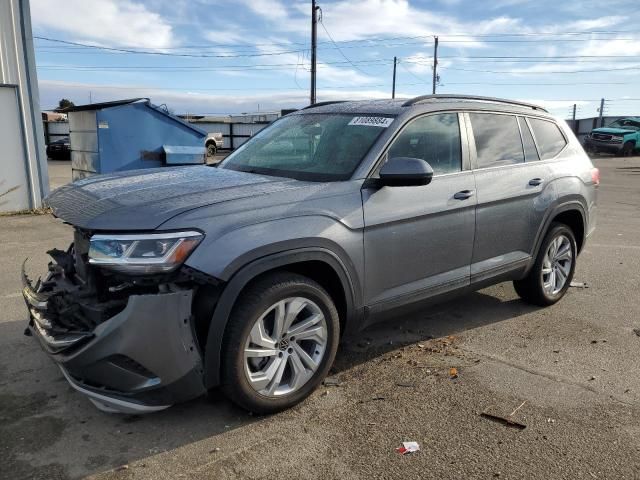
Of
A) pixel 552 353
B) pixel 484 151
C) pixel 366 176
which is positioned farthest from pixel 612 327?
pixel 366 176

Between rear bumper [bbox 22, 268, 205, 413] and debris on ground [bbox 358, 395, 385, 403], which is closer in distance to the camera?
rear bumper [bbox 22, 268, 205, 413]

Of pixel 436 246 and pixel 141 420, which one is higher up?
pixel 436 246

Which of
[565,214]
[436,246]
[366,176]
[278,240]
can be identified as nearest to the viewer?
[278,240]

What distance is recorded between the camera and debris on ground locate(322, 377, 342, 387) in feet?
Result: 11.5

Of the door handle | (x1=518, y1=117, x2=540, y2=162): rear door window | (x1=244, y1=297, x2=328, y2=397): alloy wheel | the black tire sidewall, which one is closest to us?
(x1=244, y1=297, x2=328, y2=397): alloy wheel

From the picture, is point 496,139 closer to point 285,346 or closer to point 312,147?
point 312,147

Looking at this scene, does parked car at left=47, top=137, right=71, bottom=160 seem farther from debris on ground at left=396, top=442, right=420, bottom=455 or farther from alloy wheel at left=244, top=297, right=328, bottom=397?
debris on ground at left=396, top=442, right=420, bottom=455

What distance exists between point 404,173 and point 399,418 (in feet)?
4.67

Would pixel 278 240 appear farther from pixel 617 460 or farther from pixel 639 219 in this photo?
pixel 639 219

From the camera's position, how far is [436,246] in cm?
376

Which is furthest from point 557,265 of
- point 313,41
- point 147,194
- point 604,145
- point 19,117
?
point 604,145

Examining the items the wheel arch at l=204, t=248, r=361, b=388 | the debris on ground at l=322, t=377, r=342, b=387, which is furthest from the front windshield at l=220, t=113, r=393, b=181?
the debris on ground at l=322, t=377, r=342, b=387

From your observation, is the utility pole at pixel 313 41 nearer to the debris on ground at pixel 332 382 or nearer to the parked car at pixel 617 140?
the parked car at pixel 617 140

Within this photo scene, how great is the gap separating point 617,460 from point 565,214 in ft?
8.88
